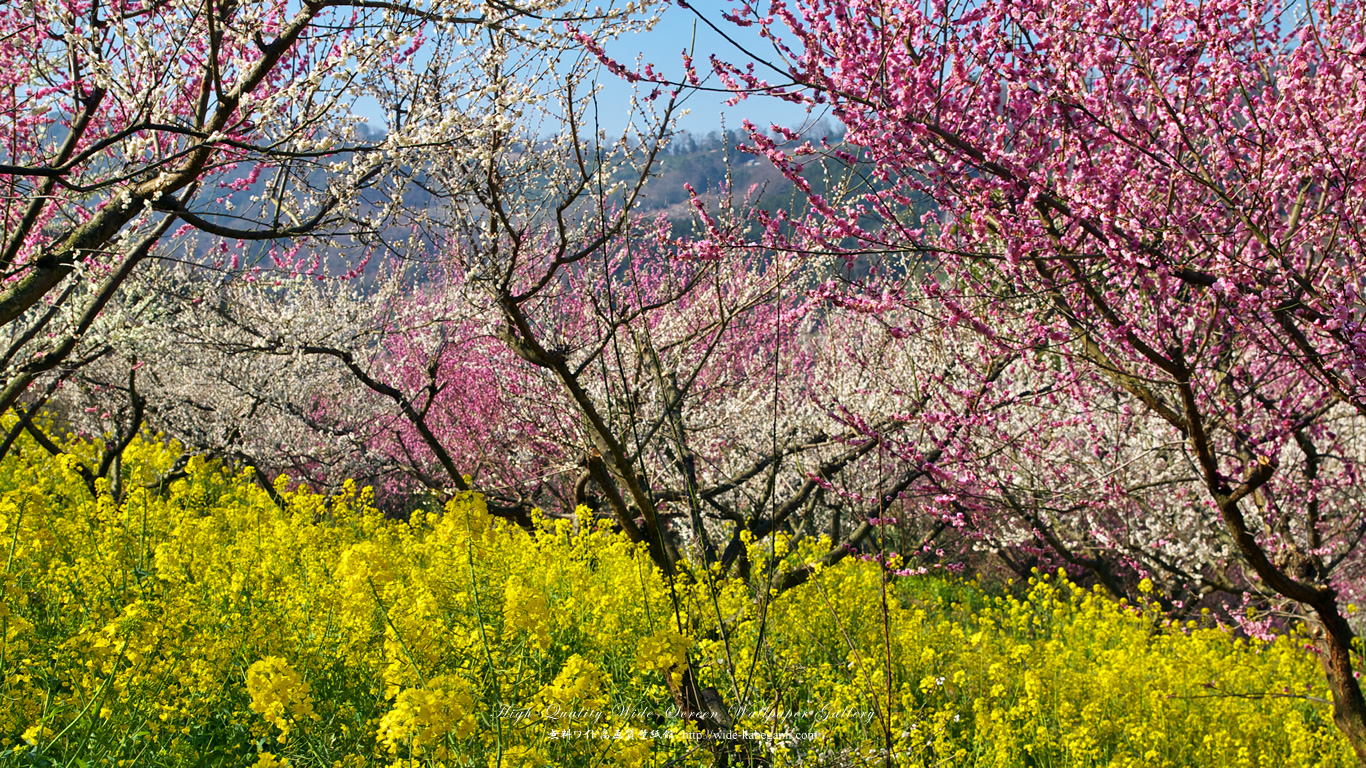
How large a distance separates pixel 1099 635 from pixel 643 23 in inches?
206

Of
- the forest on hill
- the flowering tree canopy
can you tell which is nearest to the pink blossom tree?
the forest on hill

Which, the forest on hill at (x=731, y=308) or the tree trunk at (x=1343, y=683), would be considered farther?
the tree trunk at (x=1343, y=683)

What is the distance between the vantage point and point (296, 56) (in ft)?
15.3

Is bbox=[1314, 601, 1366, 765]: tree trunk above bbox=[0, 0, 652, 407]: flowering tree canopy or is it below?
below

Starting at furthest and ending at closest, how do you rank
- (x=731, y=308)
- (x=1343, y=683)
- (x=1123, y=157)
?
(x=731, y=308), (x=1343, y=683), (x=1123, y=157)

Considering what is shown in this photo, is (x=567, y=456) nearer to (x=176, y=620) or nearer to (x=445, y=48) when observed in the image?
(x=445, y=48)

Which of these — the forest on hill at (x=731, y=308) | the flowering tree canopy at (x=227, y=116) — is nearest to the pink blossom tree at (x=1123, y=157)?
the forest on hill at (x=731, y=308)

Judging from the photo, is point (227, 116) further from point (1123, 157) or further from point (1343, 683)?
point (1343, 683)

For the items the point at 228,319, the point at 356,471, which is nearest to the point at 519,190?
the point at 228,319

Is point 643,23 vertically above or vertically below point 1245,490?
above

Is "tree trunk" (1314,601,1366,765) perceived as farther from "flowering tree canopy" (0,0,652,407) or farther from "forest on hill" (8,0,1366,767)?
"flowering tree canopy" (0,0,652,407)

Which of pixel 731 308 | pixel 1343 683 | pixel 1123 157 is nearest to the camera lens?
pixel 1123 157

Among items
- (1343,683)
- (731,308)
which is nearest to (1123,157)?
(731,308)

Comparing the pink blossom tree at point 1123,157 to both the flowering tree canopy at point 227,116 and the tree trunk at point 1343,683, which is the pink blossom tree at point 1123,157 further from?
the flowering tree canopy at point 227,116
